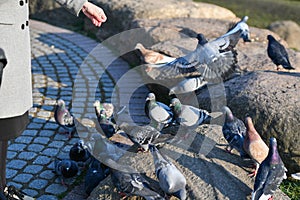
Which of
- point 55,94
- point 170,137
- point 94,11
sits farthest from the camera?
point 55,94

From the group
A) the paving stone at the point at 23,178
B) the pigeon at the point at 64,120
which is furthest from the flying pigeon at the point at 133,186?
the pigeon at the point at 64,120

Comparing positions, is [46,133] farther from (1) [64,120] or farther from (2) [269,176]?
(2) [269,176]

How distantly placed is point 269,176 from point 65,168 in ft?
6.73

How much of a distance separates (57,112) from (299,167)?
290cm

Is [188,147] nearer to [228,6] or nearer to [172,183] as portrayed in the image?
[172,183]

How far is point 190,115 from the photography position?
16.1 feet

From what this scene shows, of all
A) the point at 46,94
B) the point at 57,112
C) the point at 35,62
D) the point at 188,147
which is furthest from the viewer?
the point at 35,62

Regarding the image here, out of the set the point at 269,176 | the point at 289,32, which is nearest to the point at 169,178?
the point at 269,176

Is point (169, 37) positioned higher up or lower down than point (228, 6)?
higher up

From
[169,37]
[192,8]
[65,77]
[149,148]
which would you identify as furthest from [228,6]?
[149,148]

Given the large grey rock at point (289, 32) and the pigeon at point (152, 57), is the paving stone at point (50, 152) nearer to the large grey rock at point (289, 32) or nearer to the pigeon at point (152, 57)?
the pigeon at point (152, 57)

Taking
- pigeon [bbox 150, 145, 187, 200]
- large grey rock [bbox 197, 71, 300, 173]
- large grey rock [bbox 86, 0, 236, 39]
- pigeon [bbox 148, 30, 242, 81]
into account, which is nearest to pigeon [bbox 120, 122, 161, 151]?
pigeon [bbox 150, 145, 187, 200]

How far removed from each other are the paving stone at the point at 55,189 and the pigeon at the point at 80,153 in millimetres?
403

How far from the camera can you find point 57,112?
17.8 feet
